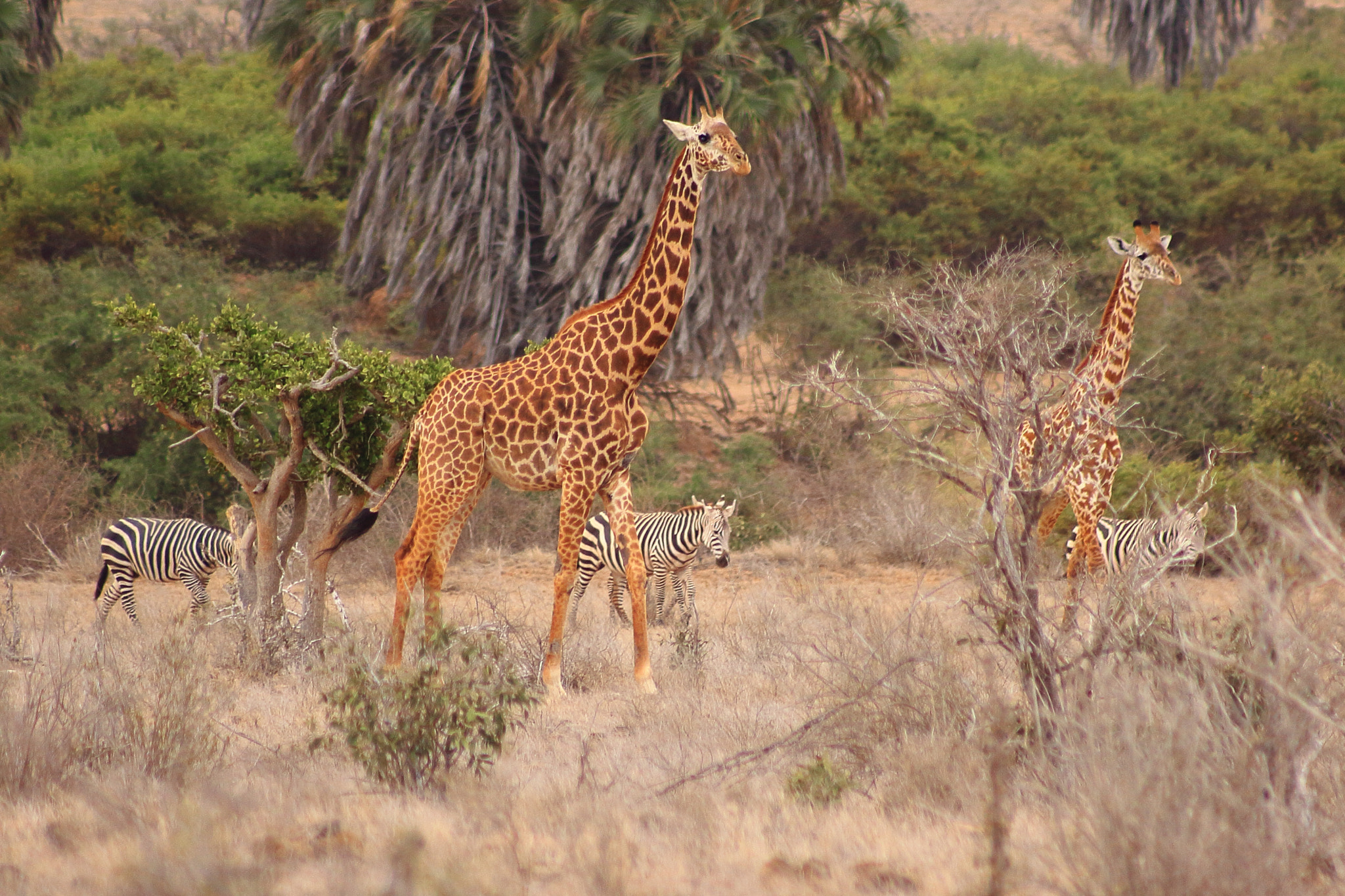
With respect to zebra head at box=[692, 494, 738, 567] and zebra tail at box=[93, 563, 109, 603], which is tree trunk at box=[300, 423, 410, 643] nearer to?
zebra tail at box=[93, 563, 109, 603]

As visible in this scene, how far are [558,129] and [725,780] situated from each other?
13.4m

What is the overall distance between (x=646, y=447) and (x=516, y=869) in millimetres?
12205

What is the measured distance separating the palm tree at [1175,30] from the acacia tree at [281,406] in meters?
22.8

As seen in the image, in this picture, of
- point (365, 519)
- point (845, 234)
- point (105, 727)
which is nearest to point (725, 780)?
point (105, 727)

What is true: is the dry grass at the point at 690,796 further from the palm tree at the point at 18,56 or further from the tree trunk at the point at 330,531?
the palm tree at the point at 18,56

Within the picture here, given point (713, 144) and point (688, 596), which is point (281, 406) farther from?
point (688, 596)

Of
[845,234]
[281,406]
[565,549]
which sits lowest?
[565,549]

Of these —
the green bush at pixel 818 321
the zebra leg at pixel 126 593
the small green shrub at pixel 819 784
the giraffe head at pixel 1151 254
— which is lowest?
the zebra leg at pixel 126 593

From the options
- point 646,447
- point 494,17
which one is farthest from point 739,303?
point 494,17

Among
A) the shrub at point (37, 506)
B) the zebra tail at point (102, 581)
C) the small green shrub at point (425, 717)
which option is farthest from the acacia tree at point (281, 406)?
the shrub at point (37, 506)

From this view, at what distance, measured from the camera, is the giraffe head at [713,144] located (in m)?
7.13

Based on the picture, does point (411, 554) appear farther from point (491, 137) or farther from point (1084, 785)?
point (491, 137)

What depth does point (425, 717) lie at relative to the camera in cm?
534

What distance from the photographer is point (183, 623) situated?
8508 mm
